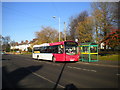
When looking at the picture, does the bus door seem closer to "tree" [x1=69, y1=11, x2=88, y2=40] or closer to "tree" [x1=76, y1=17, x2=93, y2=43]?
"tree" [x1=76, y1=17, x2=93, y2=43]

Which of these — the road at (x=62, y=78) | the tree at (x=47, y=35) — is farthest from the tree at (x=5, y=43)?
the road at (x=62, y=78)

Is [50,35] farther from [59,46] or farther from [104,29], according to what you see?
[59,46]

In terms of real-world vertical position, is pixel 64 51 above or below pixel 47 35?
below

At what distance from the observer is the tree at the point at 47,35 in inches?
2167

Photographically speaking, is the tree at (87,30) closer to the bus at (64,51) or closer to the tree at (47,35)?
the bus at (64,51)

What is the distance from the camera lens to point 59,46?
63.1 feet

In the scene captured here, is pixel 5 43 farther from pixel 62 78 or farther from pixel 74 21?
pixel 62 78

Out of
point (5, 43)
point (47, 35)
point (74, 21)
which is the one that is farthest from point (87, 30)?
point (5, 43)

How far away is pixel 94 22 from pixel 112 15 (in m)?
4.13

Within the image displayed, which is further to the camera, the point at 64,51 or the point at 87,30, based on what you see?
the point at 87,30

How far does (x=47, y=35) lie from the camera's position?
56.5 m

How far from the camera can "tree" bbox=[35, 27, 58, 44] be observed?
55.0 metres

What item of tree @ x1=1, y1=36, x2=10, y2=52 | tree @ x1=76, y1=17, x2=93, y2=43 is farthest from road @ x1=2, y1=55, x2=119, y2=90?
tree @ x1=1, y1=36, x2=10, y2=52

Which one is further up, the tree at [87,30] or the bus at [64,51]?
the tree at [87,30]
